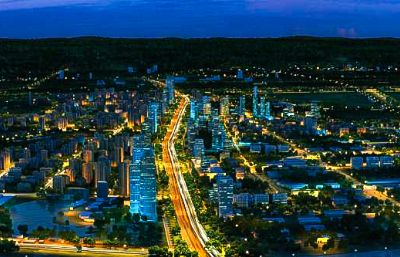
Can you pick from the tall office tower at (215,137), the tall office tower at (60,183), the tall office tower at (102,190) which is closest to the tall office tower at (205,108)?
the tall office tower at (215,137)

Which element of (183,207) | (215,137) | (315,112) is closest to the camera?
(183,207)

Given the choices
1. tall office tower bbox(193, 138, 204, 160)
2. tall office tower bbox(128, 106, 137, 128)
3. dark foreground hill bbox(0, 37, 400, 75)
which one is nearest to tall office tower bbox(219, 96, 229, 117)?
tall office tower bbox(128, 106, 137, 128)

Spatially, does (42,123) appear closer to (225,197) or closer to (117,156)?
(117,156)

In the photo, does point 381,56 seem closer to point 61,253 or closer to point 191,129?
point 191,129

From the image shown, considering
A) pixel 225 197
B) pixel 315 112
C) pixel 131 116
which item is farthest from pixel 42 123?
pixel 225 197

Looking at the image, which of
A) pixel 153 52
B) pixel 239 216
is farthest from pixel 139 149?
pixel 153 52
